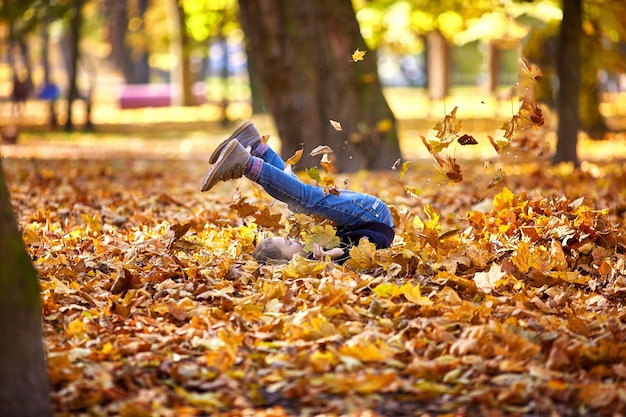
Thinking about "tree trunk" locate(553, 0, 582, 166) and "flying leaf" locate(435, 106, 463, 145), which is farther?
"tree trunk" locate(553, 0, 582, 166)

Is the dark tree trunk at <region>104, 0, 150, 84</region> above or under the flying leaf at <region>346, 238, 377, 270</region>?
above

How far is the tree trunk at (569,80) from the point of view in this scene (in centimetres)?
1222

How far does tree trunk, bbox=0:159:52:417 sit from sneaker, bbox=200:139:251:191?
5.92 feet

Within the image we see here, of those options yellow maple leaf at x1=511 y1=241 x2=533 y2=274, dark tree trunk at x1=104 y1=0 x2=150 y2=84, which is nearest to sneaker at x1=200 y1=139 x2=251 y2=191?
yellow maple leaf at x1=511 y1=241 x2=533 y2=274

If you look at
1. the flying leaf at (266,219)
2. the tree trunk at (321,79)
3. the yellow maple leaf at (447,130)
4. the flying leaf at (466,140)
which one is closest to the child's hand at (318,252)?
the flying leaf at (266,219)

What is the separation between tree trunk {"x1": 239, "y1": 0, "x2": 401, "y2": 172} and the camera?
12141mm

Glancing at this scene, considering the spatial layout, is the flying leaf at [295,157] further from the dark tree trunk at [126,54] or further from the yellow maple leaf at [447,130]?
the dark tree trunk at [126,54]

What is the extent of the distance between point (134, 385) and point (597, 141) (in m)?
16.5

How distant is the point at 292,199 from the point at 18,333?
231 centimetres

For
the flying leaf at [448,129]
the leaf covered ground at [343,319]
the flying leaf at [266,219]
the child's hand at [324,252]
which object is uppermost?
the flying leaf at [448,129]

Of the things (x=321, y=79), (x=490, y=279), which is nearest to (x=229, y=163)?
(x=490, y=279)

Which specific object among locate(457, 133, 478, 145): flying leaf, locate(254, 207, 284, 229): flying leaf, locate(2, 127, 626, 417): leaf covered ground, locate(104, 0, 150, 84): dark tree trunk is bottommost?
locate(2, 127, 626, 417): leaf covered ground

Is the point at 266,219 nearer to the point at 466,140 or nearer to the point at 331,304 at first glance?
the point at 466,140

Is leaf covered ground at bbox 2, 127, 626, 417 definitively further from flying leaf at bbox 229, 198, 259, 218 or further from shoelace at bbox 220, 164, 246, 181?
shoelace at bbox 220, 164, 246, 181
